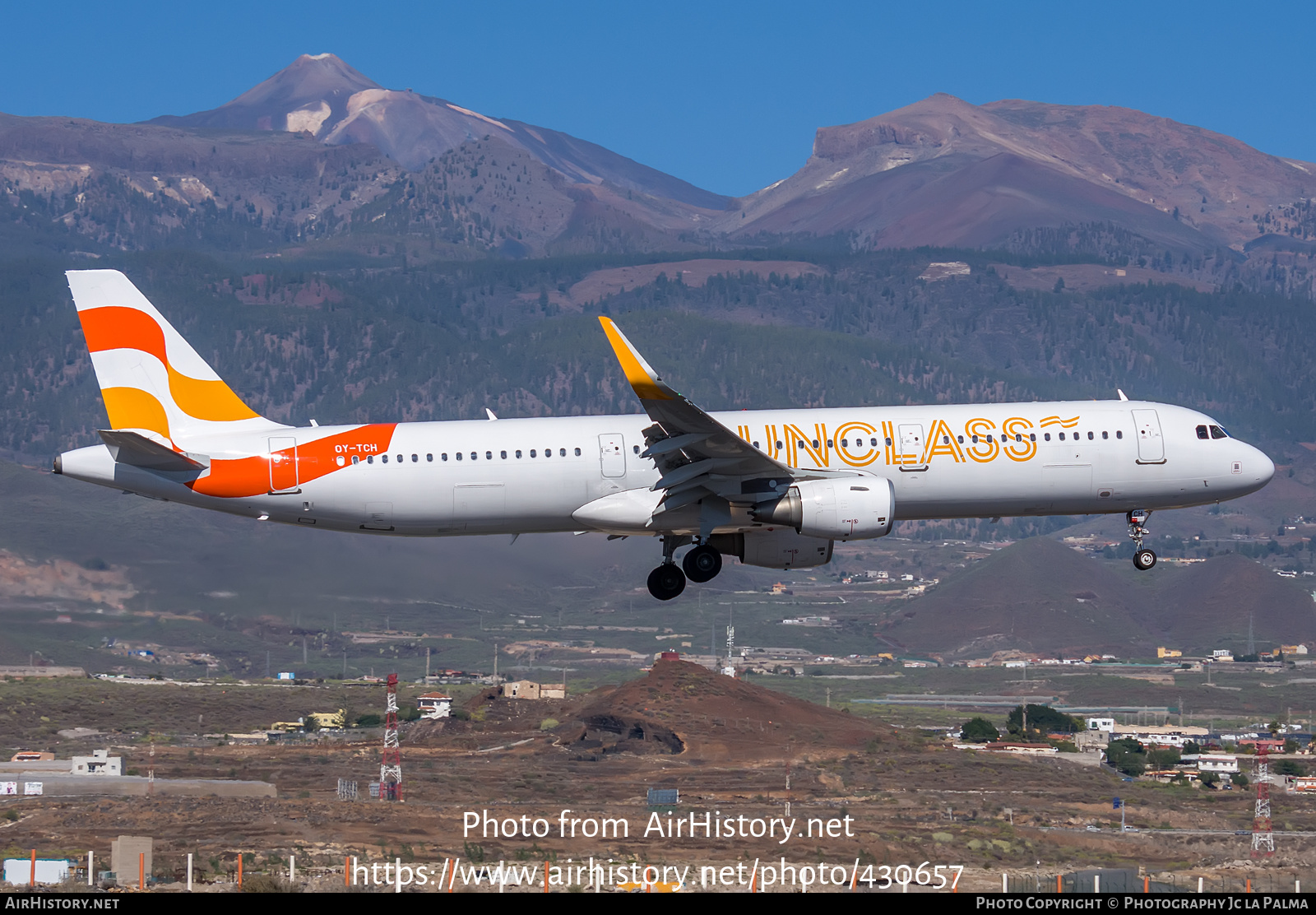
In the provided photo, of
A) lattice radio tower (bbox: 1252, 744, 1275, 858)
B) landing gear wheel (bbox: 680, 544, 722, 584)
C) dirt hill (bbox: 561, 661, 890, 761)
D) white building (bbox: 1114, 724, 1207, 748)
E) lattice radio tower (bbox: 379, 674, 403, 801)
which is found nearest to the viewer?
landing gear wheel (bbox: 680, 544, 722, 584)

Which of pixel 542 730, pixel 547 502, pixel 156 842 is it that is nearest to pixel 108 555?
pixel 542 730

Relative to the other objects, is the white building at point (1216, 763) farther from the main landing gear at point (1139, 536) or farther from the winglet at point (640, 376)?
the winglet at point (640, 376)

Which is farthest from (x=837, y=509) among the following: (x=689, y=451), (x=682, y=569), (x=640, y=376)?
(x=640, y=376)

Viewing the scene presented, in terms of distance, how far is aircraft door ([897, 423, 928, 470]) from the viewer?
51281mm

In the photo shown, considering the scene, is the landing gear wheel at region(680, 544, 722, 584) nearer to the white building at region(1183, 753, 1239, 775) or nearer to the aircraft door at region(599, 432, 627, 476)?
the aircraft door at region(599, 432, 627, 476)

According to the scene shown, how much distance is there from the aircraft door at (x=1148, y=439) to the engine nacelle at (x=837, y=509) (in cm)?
923

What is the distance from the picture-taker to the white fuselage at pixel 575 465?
5025 centimetres

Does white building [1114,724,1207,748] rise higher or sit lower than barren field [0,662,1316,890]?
lower

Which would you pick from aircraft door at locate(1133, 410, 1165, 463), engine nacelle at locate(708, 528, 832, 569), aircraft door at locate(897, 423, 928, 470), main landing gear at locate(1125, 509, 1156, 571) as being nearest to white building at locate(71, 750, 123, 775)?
engine nacelle at locate(708, 528, 832, 569)

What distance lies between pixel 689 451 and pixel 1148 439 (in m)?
15.4

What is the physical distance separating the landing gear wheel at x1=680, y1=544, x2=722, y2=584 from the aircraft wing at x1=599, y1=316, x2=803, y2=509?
6.46ft

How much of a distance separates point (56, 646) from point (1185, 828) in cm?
11630

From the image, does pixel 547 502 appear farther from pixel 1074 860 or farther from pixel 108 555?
pixel 108 555

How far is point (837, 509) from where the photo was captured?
160ft
